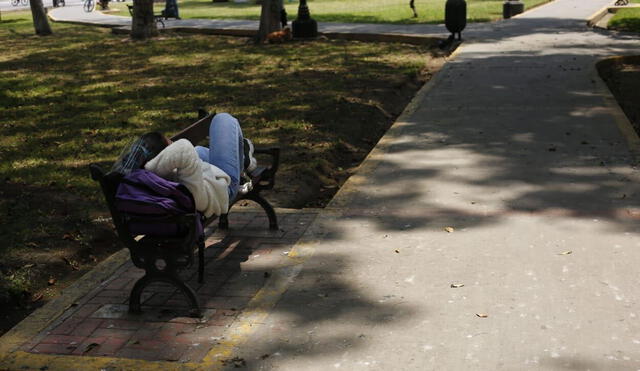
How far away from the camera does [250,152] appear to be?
667 centimetres

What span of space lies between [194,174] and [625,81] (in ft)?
36.7

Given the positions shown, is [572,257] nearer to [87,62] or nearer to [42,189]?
[42,189]

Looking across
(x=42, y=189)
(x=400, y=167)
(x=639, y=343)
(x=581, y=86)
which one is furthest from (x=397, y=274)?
(x=581, y=86)

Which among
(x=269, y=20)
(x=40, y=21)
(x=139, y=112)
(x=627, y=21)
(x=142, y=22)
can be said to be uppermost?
(x=40, y=21)

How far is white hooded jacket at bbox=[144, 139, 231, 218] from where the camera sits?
5289 mm

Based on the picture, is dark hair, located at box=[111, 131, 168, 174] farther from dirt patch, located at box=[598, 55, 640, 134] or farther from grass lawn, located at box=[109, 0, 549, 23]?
grass lawn, located at box=[109, 0, 549, 23]

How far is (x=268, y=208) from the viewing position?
6.79 meters

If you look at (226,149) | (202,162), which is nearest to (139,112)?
(226,149)

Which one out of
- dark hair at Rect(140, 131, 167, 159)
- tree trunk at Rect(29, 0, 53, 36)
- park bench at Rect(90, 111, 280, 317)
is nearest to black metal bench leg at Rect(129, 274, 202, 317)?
park bench at Rect(90, 111, 280, 317)

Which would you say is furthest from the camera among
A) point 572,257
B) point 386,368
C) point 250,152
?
point 250,152

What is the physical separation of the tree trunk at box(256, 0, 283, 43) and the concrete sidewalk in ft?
42.4

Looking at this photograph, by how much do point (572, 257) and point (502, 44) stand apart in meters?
14.4

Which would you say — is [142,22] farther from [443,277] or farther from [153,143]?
[443,277]

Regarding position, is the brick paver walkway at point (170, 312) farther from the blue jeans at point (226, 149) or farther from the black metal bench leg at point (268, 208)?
the blue jeans at point (226, 149)
